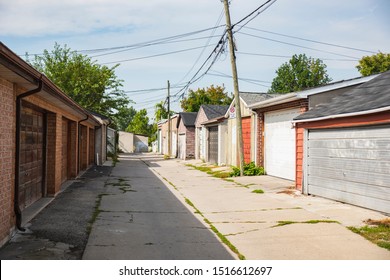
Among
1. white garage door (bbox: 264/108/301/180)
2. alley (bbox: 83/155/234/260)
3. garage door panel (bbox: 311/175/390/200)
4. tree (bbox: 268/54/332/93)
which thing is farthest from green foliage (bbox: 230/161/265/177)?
tree (bbox: 268/54/332/93)

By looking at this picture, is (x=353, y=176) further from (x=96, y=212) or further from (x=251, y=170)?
(x=251, y=170)

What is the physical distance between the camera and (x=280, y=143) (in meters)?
15.5

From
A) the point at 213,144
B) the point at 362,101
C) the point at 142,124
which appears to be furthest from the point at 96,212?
the point at 142,124

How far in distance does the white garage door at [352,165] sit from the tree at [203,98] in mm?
42217

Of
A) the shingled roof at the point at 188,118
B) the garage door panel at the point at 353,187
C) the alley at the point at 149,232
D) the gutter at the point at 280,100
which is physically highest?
the shingled roof at the point at 188,118

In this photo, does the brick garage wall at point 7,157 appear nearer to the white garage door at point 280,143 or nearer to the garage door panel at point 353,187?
the garage door panel at point 353,187

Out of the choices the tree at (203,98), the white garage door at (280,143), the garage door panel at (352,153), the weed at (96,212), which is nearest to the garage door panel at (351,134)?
the garage door panel at (352,153)

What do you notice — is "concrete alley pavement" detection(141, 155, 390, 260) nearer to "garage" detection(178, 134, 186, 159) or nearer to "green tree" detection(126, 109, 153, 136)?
"garage" detection(178, 134, 186, 159)

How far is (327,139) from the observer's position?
10445 millimetres

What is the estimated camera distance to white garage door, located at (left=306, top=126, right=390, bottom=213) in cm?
824

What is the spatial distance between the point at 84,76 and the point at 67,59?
11.0 feet

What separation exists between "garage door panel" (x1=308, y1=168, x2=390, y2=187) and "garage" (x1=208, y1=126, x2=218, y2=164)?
14552mm

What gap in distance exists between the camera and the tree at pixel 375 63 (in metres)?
41.5

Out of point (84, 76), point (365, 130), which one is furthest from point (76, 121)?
point (84, 76)
